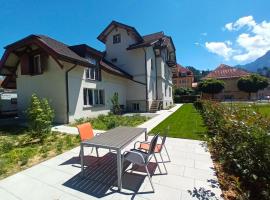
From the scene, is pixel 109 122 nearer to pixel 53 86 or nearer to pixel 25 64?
pixel 53 86

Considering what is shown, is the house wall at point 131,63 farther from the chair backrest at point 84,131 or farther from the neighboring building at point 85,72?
the chair backrest at point 84,131

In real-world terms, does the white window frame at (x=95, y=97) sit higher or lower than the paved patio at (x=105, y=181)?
higher

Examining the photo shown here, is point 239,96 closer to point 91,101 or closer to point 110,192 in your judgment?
point 91,101

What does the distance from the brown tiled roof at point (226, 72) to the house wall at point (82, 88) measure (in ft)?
143

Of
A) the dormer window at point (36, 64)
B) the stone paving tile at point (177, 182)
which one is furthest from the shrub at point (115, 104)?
the stone paving tile at point (177, 182)

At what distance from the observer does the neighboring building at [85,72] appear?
12070 millimetres

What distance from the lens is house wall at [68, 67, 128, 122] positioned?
12.5 meters

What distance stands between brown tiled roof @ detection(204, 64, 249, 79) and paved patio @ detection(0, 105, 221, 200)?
53.3 m

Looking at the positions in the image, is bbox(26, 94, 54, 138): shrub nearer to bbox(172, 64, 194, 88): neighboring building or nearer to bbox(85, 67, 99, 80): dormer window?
bbox(85, 67, 99, 80): dormer window

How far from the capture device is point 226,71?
5378cm

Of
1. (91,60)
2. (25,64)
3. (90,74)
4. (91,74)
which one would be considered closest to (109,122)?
(90,74)

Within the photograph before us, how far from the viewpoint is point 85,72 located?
14180mm

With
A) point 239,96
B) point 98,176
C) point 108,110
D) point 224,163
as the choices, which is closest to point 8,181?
point 98,176

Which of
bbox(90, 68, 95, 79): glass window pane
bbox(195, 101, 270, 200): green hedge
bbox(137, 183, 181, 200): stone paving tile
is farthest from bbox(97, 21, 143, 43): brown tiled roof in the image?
bbox(137, 183, 181, 200): stone paving tile
